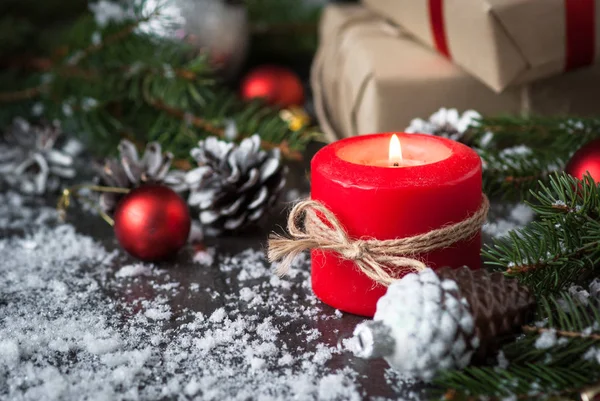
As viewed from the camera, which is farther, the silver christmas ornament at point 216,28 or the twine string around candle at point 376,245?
the silver christmas ornament at point 216,28

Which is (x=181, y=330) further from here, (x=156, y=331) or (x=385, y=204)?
(x=385, y=204)

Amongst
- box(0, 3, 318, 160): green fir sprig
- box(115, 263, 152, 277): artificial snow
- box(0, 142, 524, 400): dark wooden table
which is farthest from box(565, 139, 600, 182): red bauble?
box(115, 263, 152, 277): artificial snow

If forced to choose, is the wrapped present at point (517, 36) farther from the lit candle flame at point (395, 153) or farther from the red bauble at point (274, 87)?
the red bauble at point (274, 87)

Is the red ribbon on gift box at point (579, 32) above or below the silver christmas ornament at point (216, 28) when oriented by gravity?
above

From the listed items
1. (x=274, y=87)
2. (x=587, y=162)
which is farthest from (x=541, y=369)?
(x=274, y=87)

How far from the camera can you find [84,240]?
87 cm

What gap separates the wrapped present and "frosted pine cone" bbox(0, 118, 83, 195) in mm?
587

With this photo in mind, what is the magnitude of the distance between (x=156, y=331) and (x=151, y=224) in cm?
16

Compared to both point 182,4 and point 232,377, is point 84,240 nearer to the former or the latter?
point 232,377

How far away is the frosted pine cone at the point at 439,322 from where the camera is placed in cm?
53

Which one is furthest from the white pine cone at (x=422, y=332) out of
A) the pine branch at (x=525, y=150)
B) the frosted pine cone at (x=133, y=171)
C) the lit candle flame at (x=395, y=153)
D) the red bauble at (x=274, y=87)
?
the red bauble at (x=274, y=87)

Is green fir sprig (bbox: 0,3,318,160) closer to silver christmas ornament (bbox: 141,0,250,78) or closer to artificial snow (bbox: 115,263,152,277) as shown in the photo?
silver christmas ornament (bbox: 141,0,250,78)

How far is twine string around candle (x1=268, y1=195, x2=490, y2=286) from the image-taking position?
0.63 m

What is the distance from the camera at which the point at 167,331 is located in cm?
66
